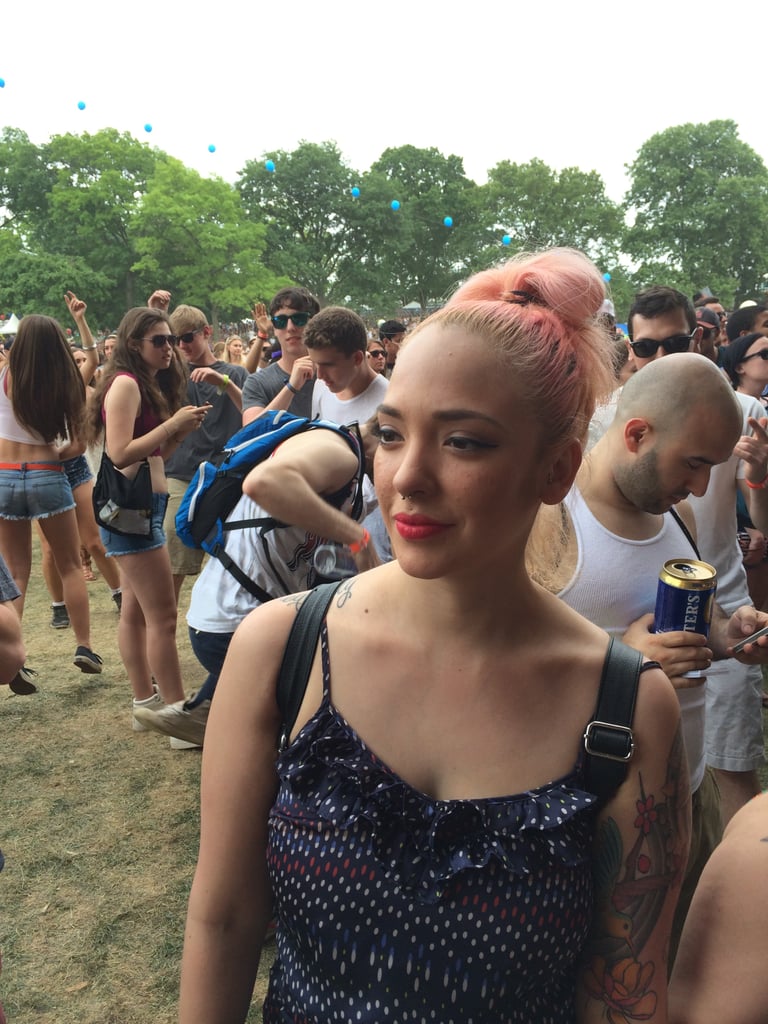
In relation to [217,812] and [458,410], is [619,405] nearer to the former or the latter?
[458,410]

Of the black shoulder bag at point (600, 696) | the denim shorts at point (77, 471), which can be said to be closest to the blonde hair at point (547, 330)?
Answer: the black shoulder bag at point (600, 696)

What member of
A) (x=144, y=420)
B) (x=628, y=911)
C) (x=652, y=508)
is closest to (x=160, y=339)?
(x=144, y=420)

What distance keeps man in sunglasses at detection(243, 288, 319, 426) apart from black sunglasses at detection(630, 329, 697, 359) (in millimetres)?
2083

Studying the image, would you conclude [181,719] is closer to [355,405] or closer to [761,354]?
[355,405]

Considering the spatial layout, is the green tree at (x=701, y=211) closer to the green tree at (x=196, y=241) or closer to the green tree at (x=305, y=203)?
the green tree at (x=305, y=203)

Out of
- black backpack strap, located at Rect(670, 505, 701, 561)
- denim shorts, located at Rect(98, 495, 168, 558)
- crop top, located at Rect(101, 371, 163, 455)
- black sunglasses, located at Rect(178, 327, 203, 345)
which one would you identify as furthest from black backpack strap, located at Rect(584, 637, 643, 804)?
black sunglasses, located at Rect(178, 327, 203, 345)

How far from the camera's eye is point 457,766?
119 centimetres

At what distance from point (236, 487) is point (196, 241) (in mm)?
42500

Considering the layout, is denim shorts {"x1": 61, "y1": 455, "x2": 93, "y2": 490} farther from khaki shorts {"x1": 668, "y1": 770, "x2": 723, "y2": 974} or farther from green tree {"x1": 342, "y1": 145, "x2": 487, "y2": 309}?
green tree {"x1": 342, "y1": 145, "x2": 487, "y2": 309}

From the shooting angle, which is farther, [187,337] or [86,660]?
[187,337]

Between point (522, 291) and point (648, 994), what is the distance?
1152 mm

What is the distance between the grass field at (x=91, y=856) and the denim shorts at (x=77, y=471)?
5.49 ft

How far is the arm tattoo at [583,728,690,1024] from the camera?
117cm

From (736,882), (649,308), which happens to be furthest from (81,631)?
(736,882)
